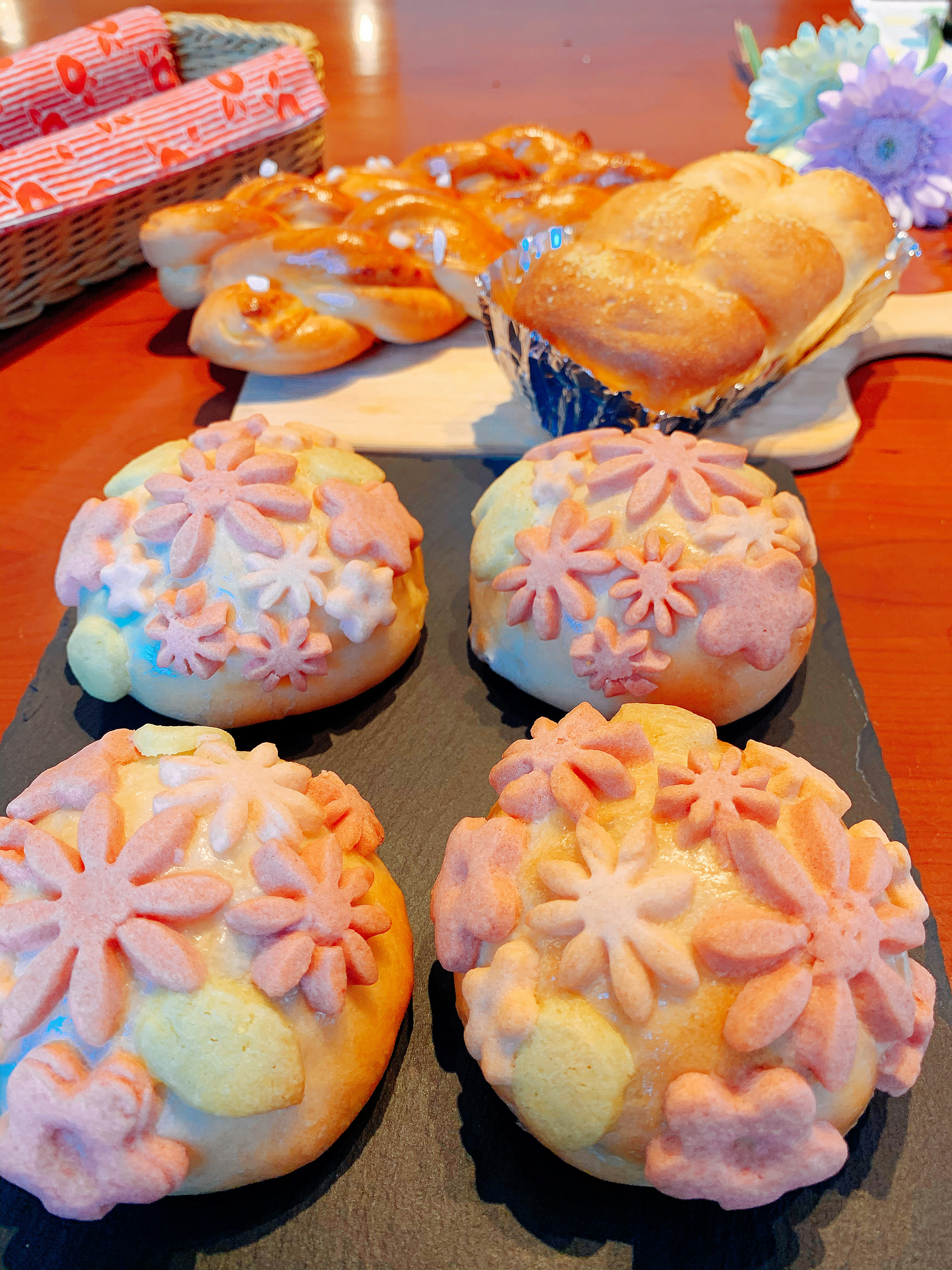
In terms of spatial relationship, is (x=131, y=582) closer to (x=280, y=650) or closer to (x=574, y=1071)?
(x=280, y=650)

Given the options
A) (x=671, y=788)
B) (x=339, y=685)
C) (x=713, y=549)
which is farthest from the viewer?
(x=339, y=685)

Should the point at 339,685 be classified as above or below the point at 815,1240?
above

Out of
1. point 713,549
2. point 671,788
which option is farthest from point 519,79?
point 671,788

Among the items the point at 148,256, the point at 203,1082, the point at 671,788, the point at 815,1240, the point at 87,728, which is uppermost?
the point at 148,256

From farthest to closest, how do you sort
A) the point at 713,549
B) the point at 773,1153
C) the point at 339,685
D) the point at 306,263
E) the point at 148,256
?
the point at 148,256, the point at 306,263, the point at 339,685, the point at 713,549, the point at 773,1153

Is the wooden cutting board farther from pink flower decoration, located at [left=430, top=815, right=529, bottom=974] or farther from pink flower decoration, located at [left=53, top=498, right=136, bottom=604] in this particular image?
pink flower decoration, located at [left=430, top=815, right=529, bottom=974]

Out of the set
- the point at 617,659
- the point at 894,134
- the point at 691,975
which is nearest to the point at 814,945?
the point at 691,975

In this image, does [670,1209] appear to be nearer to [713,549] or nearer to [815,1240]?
[815,1240]
